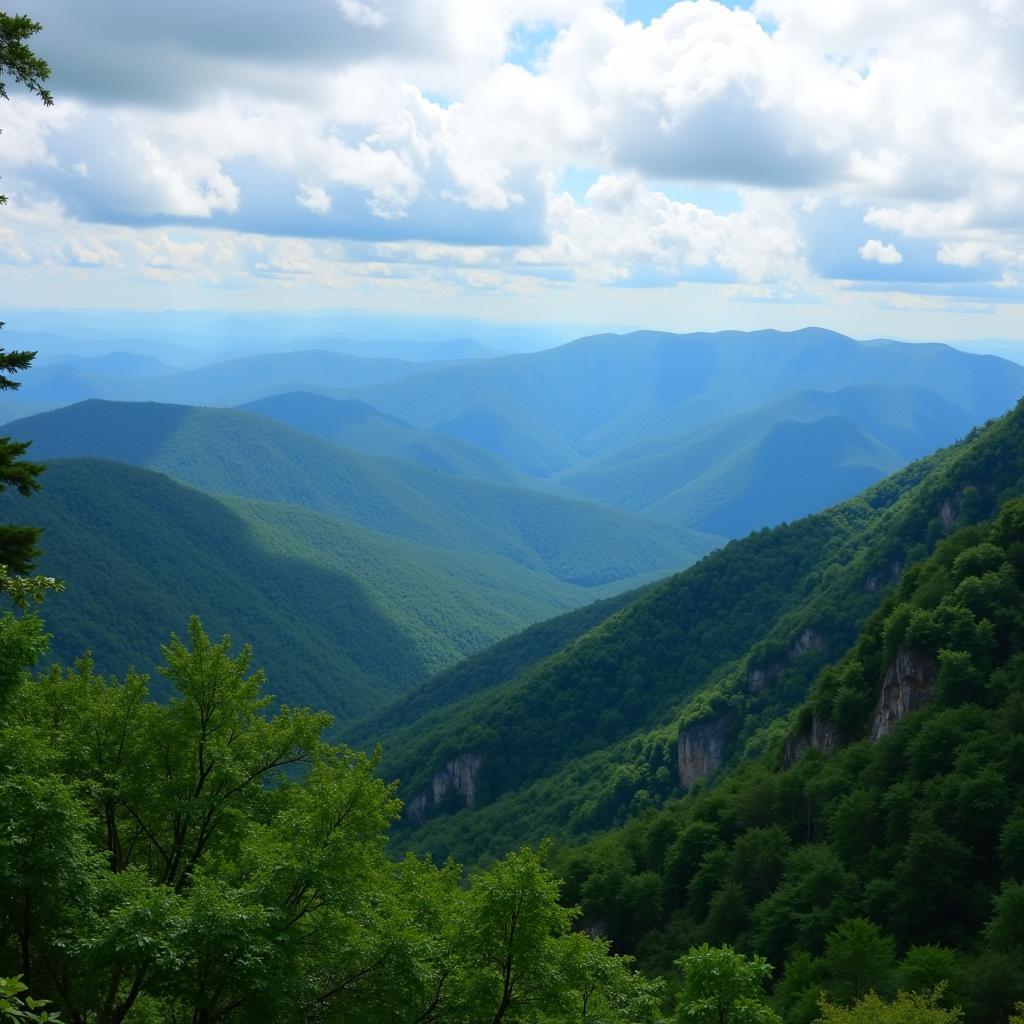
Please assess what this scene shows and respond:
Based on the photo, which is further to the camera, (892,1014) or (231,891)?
(892,1014)

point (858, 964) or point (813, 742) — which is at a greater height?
point (858, 964)

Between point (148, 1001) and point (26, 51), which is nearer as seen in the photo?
point (26, 51)

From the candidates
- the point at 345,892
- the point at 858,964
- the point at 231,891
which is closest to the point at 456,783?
the point at 858,964

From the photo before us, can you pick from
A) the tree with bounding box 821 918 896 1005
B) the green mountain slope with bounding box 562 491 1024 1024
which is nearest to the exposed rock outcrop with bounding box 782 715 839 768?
the green mountain slope with bounding box 562 491 1024 1024

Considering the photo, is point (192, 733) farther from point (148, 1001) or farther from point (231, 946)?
point (231, 946)

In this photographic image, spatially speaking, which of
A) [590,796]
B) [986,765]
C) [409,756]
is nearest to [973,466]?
[590,796]

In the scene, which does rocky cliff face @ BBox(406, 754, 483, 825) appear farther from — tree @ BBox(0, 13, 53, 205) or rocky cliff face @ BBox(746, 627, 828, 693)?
tree @ BBox(0, 13, 53, 205)

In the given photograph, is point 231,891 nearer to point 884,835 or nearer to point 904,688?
point 884,835

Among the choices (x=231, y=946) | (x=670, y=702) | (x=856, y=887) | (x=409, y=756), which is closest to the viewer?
(x=231, y=946)
